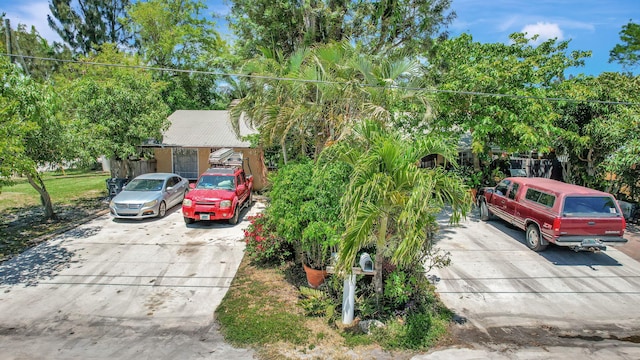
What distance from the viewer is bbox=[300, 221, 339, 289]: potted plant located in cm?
661

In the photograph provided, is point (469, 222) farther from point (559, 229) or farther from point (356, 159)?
point (356, 159)

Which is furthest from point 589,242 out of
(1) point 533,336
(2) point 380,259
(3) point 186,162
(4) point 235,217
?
(3) point 186,162

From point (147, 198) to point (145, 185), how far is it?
109 centimetres

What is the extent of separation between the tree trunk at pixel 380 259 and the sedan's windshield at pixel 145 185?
1048cm

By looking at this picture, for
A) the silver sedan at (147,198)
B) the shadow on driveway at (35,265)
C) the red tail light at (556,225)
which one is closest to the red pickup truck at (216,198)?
the silver sedan at (147,198)

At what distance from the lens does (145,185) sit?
14.1 meters

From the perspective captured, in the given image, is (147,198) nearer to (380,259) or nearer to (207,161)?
(207,161)

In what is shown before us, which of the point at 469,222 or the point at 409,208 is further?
the point at 469,222

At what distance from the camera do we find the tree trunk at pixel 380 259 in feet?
20.0

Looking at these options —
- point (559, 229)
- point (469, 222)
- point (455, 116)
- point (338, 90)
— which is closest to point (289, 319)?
point (338, 90)

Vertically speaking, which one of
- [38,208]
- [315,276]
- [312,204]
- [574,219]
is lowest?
[38,208]

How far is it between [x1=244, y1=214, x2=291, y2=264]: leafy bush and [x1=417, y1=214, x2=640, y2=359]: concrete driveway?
3.79m

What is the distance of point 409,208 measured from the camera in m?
5.24

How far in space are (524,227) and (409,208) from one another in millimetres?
7420
